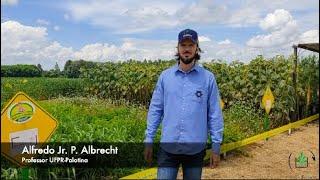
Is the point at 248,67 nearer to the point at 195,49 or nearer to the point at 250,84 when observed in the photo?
the point at 250,84

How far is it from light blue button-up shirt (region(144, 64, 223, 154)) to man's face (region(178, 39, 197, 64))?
0.33ft

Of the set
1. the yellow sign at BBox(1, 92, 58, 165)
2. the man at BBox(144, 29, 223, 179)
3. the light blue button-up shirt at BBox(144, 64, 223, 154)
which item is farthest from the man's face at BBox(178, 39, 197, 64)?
the yellow sign at BBox(1, 92, 58, 165)

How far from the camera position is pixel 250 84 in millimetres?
10742

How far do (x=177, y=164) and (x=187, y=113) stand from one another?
38cm

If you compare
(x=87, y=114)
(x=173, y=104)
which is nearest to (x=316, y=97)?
(x=87, y=114)

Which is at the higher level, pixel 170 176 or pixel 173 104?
pixel 173 104

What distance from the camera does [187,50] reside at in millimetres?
3553

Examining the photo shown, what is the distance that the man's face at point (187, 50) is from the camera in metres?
3.53

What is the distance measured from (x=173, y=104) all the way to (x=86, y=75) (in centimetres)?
1282

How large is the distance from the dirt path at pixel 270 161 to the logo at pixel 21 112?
80.2 inches

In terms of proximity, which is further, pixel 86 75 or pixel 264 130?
pixel 86 75

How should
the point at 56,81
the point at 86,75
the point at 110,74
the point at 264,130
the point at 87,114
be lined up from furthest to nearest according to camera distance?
the point at 56,81
the point at 86,75
the point at 110,74
the point at 264,130
the point at 87,114

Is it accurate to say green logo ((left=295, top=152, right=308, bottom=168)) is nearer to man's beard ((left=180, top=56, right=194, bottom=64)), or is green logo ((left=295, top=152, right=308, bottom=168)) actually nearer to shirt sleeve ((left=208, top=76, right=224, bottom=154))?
shirt sleeve ((left=208, top=76, right=224, bottom=154))

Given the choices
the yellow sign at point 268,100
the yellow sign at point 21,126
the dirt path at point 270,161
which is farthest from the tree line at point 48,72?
the yellow sign at point 21,126
